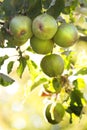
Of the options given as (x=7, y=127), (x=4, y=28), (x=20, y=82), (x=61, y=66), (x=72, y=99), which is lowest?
(x=7, y=127)

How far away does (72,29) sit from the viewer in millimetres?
1374

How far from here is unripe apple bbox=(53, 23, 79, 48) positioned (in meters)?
1.34

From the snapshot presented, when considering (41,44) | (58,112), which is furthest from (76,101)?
(41,44)

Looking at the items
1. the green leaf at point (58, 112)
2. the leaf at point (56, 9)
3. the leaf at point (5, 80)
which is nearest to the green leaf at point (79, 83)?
the green leaf at point (58, 112)

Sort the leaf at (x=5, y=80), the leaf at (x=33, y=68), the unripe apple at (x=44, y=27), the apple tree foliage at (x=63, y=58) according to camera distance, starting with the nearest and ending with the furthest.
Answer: the unripe apple at (x=44, y=27), the apple tree foliage at (x=63, y=58), the leaf at (x=5, y=80), the leaf at (x=33, y=68)

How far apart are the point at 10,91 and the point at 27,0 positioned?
1.95 m

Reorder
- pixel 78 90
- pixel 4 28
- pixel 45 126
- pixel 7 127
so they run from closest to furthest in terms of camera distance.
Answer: pixel 4 28
pixel 78 90
pixel 45 126
pixel 7 127

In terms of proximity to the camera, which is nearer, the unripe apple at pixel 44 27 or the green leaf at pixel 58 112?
the unripe apple at pixel 44 27

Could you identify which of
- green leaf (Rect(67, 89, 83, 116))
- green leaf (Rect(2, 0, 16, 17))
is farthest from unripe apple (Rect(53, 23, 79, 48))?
green leaf (Rect(67, 89, 83, 116))

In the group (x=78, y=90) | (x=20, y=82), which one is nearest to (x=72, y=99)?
(x=78, y=90)

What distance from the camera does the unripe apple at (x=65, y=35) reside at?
4.39 feet

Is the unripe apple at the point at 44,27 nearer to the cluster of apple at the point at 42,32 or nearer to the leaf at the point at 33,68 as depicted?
the cluster of apple at the point at 42,32

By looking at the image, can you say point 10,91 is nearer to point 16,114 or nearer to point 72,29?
point 16,114

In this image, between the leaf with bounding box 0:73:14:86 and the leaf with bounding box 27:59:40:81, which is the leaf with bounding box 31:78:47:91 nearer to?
the leaf with bounding box 27:59:40:81
